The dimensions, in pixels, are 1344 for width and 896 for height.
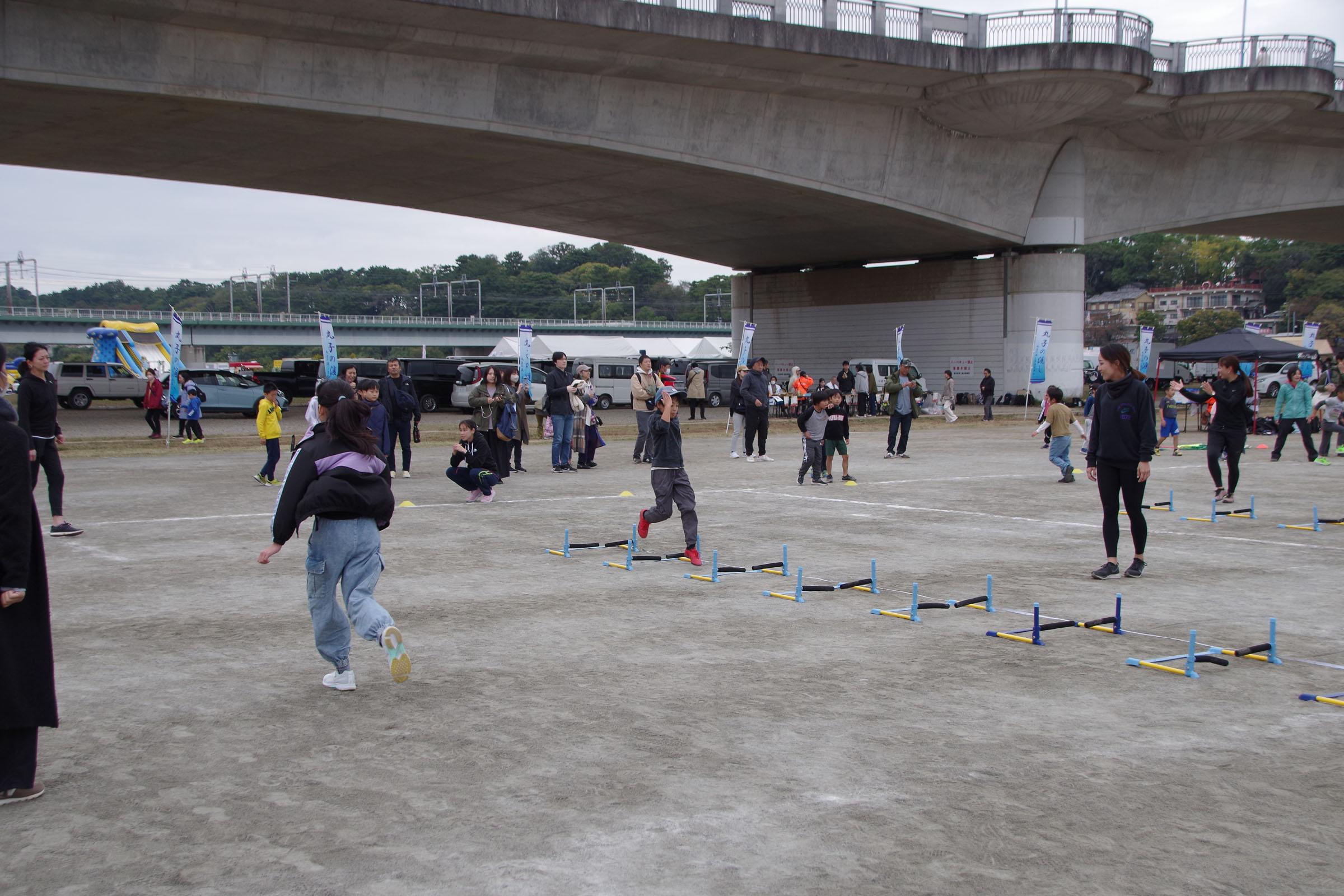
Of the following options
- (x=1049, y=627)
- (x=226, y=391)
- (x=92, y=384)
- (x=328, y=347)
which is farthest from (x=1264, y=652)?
(x=92, y=384)

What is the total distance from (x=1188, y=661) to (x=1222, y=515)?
25.7 feet

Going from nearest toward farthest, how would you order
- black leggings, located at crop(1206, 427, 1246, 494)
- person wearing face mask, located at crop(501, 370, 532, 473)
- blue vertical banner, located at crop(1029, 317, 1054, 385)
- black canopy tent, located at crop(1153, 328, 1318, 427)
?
black leggings, located at crop(1206, 427, 1246, 494)
person wearing face mask, located at crop(501, 370, 532, 473)
blue vertical banner, located at crop(1029, 317, 1054, 385)
black canopy tent, located at crop(1153, 328, 1318, 427)

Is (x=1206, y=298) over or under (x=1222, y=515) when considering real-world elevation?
A: over

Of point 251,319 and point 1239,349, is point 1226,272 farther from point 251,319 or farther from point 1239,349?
point 1239,349

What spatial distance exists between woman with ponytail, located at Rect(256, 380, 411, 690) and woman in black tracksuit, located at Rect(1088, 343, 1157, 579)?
6023mm

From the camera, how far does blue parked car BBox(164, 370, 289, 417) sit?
36.1 m

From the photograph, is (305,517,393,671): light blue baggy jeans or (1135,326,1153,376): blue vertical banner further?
(1135,326,1153,376): blue vertical banner

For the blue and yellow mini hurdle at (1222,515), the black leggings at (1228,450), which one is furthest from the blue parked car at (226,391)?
the blue and yellow mini hurdle at (1222,515)

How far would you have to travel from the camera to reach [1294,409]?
1975 centimetres

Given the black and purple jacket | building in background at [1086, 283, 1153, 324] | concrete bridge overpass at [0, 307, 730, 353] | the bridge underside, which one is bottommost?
the black and purple jacket

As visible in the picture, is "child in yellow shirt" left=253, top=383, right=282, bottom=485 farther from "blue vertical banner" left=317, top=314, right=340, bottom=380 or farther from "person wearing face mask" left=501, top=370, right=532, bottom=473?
"blue vertical banner" left=317, top=314, right=340, bottom=380

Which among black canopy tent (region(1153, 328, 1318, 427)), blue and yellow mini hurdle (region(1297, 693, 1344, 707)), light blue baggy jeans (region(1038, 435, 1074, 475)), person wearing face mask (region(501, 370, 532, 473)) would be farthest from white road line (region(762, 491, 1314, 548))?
black canopy tent (region(1153, 328, 1318, 427))

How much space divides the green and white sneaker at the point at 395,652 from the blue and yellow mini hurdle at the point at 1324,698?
4.83 m

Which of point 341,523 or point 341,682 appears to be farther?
point 341,682
